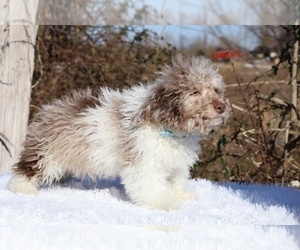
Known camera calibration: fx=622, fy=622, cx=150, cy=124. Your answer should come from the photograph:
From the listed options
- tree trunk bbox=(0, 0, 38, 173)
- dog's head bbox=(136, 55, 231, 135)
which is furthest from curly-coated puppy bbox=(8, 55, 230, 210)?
tree trunk bbox=(0, 0, 38, 173)

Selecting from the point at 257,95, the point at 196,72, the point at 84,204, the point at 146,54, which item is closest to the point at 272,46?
the point at 257,95

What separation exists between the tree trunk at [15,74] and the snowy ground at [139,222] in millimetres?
855

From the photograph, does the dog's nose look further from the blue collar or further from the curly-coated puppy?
the blue collar

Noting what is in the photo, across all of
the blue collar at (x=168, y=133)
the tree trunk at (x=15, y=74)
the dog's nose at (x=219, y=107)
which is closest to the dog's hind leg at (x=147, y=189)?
the blue collar at (x=168, y=133)

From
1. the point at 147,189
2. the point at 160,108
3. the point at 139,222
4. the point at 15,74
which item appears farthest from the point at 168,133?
the point at 15,74

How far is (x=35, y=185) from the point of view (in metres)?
2.70

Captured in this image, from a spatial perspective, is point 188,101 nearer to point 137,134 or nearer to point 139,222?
point 137,134

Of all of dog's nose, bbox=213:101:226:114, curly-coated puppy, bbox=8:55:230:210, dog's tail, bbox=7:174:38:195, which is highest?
dog's nose, bbox=213:101:226:114

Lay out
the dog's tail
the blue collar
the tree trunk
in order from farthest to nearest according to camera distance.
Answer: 1. the tree trunk
2. the dog's tail
3. the blue collar

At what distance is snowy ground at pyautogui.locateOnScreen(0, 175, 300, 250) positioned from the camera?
1.94 metres

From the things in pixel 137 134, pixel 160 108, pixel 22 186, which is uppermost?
pixel 160 108

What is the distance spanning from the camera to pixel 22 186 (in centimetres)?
266

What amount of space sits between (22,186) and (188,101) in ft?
2.73

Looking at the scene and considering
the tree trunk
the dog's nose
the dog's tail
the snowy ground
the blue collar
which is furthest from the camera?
the tree trunk
